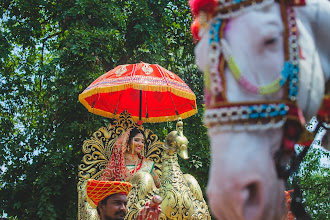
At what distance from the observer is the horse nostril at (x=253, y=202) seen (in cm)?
118

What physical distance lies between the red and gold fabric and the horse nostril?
3096mm

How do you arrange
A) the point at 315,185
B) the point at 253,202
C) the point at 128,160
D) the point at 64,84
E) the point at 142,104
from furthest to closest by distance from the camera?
the point at 64,84
the point at 315,185
the point at 142,104
the point at 128,160
the point at 253,202

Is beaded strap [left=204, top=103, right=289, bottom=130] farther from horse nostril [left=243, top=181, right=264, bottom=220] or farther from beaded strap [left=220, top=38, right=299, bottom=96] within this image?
horse nostril [left=243, top=181, right=264, bottom=220]

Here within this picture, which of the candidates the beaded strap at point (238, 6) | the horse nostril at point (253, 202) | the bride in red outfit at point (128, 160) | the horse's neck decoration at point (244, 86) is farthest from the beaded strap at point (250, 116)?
the bride in red outfit at point (128, 160)

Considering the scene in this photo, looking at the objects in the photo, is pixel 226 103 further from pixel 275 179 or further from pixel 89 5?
pixel 89 5

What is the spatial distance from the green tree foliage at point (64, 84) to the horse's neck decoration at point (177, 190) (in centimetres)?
354

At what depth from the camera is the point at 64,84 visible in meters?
8.18

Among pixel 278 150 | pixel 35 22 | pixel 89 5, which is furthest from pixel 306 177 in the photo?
pixel 278 150

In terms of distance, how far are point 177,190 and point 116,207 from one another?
2.10 feet

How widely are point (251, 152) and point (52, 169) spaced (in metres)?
7.02

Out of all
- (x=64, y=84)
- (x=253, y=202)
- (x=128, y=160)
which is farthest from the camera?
(x=64, y=84)

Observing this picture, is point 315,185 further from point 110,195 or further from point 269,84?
point 269,84

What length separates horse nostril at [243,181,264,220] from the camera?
1185mm

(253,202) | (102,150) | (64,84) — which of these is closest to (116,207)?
(102,150)
